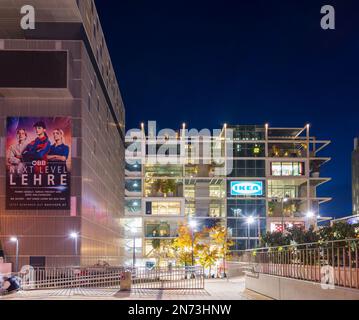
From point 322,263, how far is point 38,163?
35.5m

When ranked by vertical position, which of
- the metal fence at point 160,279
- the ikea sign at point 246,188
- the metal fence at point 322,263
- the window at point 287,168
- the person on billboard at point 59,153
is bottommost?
the metal fence at point 160,279

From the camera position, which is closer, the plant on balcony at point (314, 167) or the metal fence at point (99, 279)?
the metal fence at point (99, 279)

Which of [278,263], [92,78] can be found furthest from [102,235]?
[278,263]

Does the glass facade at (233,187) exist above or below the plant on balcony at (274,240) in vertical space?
above

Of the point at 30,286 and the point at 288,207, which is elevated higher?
the point at 288,207

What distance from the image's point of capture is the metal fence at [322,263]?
17.1 m

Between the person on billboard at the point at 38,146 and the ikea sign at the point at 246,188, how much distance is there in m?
68.2

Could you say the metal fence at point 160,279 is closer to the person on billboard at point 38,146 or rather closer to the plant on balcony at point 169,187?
the person on billboard at point 38,146

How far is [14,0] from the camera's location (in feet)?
164

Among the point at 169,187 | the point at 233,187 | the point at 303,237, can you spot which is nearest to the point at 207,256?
the point at 303,237

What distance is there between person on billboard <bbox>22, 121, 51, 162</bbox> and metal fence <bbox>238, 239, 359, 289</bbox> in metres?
27.5

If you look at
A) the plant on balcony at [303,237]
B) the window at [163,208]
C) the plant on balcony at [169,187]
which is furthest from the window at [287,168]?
the plant on balcony at [303,237]
